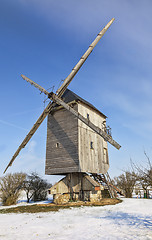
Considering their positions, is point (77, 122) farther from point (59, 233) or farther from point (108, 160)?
point (59, 233)

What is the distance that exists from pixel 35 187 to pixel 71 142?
9620 mm

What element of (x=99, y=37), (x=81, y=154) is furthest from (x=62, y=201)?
(x=99, y=37)

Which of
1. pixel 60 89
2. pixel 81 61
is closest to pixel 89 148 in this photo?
pixel 60 89

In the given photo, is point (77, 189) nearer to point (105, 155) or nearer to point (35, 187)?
point (105, 155)

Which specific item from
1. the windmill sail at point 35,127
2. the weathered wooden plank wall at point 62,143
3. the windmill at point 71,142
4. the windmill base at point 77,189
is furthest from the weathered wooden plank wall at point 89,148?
the windmill sail at point 35,127

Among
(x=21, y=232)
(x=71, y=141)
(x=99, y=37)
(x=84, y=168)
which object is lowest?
(x=21, y=232)

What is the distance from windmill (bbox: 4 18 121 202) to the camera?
1577 centimetres

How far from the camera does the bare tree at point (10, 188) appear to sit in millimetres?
17434

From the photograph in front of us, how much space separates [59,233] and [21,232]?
4.84ft

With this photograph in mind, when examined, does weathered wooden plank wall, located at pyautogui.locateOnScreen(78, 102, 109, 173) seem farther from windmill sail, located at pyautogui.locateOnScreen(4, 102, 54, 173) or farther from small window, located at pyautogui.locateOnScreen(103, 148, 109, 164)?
windmill sail, located at pyautogui.locateOnScreen(4, 102, 54, 173)

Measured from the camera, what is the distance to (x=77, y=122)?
16.5m

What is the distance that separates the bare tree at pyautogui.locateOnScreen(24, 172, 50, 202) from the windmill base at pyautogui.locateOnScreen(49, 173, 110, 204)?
19.6 feet

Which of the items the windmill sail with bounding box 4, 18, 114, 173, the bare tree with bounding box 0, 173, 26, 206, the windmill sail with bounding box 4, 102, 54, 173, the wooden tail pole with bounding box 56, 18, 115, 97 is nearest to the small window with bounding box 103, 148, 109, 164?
the windmill sail with bounding box 4, 18, 114, 173

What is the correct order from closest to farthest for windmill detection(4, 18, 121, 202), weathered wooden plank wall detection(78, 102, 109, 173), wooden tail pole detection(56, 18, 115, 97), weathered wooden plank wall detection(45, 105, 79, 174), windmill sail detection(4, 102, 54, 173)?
windmill detection(4, 18, 121, 202) < weathered wooden plank wall detection(45, 105, 79, 174) < weathered wooden plank wall detection(78, 102, 109, 173) < wooden tail pole detection(56, 18, 115, 97) < windmill sail detection(4, 102, 54, 173)
